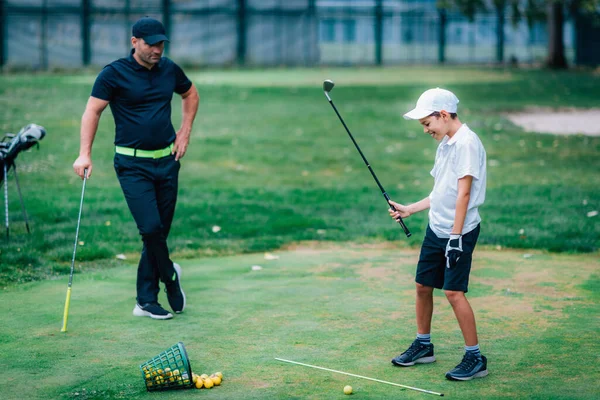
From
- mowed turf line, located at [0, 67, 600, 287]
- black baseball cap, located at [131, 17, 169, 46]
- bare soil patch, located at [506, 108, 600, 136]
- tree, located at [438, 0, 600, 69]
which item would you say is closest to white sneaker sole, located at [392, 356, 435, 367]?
black baseball cap, located at [131, 17, 169, 46]

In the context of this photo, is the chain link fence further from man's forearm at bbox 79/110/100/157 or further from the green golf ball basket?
the green golf ball basket

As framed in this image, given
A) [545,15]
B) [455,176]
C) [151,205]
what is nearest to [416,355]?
[455,176]

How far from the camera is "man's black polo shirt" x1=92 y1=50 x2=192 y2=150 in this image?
6.89 meters

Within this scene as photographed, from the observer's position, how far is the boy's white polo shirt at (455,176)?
547cm

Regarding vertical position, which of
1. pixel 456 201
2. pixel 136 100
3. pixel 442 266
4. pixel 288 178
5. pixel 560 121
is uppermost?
pixel 136 100

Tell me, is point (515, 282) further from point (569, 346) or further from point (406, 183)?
point (406, 183)

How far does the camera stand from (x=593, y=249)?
9.83 meters

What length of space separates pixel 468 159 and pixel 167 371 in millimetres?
2048

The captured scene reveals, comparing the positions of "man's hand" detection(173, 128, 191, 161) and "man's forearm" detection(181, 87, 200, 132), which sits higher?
"man's forearm" detection(181, 87, 200, 132)

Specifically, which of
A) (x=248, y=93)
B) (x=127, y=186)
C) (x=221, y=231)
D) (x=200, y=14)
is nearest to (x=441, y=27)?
(x=200, y=14)

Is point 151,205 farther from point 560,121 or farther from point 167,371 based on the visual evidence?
point 560,121

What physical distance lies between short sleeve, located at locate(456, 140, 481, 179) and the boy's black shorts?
0.37 metres

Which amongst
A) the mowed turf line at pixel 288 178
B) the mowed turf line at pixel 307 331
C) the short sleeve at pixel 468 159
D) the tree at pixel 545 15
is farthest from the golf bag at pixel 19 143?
the tree at pixel 545 15

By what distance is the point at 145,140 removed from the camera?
22.8 ft
